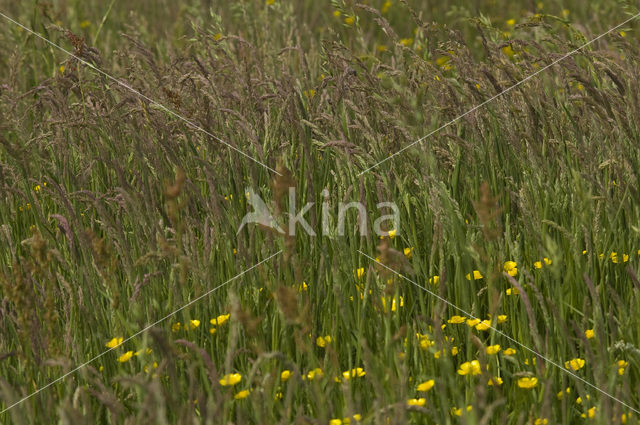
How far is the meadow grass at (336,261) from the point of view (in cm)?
144

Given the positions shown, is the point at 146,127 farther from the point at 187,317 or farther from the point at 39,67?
the point at 39,67

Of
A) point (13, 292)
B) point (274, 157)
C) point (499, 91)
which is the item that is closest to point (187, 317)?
point (13, 292)

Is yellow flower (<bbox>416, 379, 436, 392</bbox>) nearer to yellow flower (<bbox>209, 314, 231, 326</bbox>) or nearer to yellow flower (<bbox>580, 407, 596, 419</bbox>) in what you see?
yellow flower (<bbox>580, 407, 596, 419</bbox>)

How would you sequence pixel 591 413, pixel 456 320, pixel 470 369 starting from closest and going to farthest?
Result: pixel 591 413, pixel 470 369, pixel 456 320

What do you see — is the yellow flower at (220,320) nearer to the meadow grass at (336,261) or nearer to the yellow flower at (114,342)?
the meadow grass at (336,261)

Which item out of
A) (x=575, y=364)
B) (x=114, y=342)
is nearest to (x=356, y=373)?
(x=575, y=364)

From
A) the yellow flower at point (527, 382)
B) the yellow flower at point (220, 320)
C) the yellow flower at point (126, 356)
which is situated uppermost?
the yellow flower at point (220, 320)

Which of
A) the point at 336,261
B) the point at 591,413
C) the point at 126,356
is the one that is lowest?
the point at 591,413

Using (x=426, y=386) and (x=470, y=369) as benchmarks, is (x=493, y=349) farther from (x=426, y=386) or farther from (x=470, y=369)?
(x=426, y=386)

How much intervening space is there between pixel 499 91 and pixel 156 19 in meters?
4.08

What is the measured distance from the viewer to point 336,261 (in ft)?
5.50

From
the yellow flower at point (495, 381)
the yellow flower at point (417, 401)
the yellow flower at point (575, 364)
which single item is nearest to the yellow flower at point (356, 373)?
the yellow flower at point (417, 401)

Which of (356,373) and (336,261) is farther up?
(336,261)

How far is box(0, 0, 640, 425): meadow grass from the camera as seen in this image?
144 centimetres
